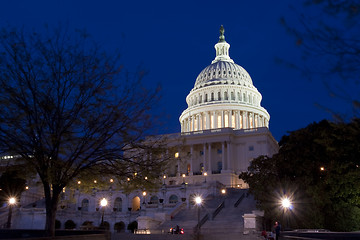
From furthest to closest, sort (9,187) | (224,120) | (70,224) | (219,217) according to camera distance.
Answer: (224,120) < (9,187) < (70,224) < (219,217)

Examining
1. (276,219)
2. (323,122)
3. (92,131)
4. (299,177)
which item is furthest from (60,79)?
(323,122)

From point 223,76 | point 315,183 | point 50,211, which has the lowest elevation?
point 50,211

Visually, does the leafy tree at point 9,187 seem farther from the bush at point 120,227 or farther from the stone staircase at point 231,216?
the stone staircase at point 231,216

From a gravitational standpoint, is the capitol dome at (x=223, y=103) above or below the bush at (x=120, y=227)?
above

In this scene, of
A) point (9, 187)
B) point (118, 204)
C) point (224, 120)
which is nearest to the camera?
point (9, 187)

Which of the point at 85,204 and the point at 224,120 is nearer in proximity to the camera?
the point at 85,204

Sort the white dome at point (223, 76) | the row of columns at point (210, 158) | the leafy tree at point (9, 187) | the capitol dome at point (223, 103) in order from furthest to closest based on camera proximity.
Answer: the white dome at point (223, 76) → the capitol dome at point (223, 103) → the row of columns at point (210, 158) → the leafy tree at point (9, 187)

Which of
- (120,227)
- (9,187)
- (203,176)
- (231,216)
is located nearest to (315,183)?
(231,216)

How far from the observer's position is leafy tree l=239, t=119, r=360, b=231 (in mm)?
34438

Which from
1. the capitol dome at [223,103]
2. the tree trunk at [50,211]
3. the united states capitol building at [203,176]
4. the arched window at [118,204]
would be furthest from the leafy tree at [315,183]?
the capitol dome at [223,103]

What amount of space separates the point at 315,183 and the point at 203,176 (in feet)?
153

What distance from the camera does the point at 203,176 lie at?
8538 cm

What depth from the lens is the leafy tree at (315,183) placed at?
34.4 m

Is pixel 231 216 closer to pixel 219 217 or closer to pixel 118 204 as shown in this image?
pixel 219 217
